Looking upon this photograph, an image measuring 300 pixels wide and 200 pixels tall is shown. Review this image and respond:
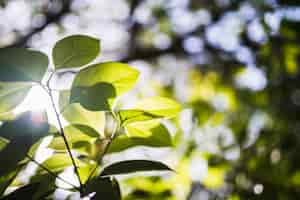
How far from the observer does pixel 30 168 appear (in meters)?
0.97

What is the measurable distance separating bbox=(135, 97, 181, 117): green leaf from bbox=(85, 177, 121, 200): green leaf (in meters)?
0.16

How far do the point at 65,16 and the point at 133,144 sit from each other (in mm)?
2181

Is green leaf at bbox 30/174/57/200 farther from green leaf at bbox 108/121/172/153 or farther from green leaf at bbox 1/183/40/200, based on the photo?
green leaf at bbox 108/121/172/153

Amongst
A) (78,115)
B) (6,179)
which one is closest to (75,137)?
(78,115)

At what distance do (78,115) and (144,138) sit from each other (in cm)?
13

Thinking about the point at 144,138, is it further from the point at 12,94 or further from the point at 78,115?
the point at 12,94

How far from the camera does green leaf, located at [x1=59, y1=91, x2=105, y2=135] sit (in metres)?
0.74

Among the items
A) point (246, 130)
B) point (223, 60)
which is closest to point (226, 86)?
point (223, 60)

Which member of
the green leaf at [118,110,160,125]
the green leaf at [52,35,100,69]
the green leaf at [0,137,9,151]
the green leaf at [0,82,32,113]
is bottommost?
the green leaf at [118,110,160,125]

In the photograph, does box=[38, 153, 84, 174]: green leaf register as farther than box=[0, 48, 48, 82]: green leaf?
Yes

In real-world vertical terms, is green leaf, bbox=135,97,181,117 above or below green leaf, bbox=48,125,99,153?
above

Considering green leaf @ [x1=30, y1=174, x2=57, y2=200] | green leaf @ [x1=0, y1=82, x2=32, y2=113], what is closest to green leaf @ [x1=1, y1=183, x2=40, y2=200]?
green leaf @ [x1=30, y1=174, x2=57, y2=200]

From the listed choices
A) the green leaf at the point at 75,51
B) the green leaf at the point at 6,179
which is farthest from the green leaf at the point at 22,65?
the green leaf at the point at 6,179

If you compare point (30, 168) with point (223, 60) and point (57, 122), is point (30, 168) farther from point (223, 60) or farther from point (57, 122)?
point (223, 60)
